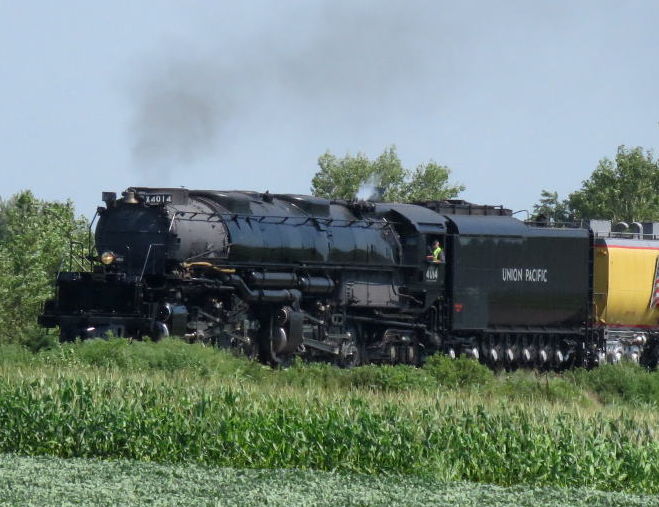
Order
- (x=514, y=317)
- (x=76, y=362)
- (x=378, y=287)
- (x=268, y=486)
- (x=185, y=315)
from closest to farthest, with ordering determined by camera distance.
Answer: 1. (x=268, y=486)
2. (x=76, y=362)
3. (x=185, y=315)
4. (x=378, y=287)
5. (x=514, y=317)

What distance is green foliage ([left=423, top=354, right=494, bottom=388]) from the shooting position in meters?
32.8

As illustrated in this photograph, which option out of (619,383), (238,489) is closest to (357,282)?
(619,383)

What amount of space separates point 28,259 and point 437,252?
2519cm

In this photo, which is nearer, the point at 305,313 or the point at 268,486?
the point at 268,486

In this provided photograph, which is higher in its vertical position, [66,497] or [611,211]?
[611,211]

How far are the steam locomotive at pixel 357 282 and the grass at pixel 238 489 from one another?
1203 centimetres

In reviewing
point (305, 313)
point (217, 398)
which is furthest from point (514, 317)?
point (217, 398)

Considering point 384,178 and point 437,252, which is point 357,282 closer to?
point 437,252

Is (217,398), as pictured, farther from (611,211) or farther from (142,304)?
(611,211)

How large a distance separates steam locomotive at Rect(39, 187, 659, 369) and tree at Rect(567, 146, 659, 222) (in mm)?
44687

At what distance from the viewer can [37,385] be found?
939 inches

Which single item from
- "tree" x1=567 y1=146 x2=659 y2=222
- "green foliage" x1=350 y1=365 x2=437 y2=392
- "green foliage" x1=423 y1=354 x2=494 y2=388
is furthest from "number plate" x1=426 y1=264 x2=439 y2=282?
"tree" x1=567 y1=146 x2=659 y2=222

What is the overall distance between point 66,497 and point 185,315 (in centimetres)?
1504

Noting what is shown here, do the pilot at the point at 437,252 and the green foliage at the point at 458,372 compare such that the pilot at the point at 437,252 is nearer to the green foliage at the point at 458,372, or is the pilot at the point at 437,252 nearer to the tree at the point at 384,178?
the green foliage at the point at 458,372
